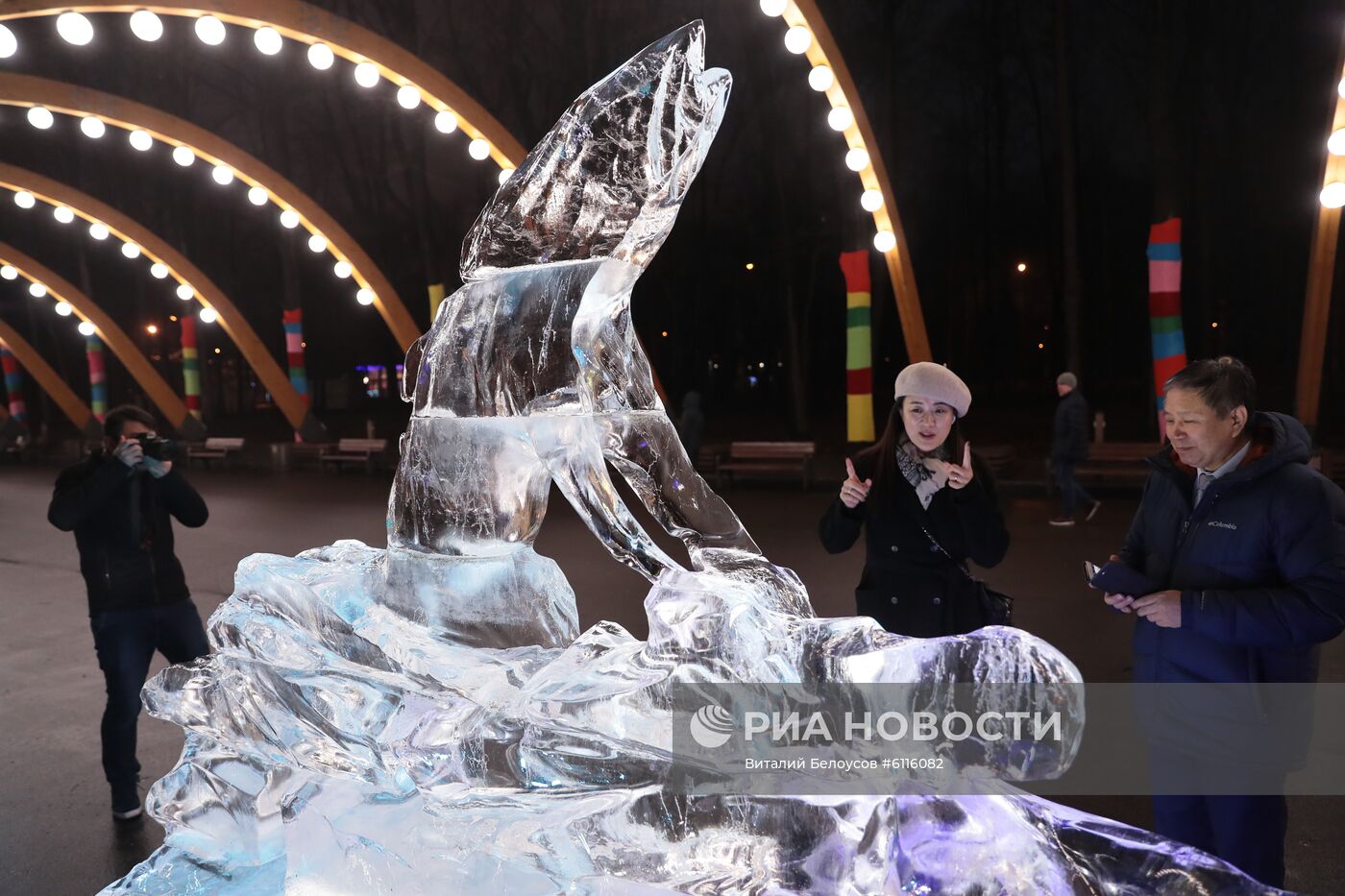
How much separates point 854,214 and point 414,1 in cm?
859

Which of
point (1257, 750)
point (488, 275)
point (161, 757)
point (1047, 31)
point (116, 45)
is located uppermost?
point (1047, 31)

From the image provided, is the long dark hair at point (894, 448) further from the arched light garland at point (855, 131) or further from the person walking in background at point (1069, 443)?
the person walking in background at point (1069, 443)

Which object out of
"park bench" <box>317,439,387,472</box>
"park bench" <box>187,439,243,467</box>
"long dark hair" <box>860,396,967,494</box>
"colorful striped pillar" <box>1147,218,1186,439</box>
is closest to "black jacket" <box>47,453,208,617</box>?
"long dark hair" <box>860,396,967,494</box>

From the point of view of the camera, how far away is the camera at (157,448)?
3615 millimetres

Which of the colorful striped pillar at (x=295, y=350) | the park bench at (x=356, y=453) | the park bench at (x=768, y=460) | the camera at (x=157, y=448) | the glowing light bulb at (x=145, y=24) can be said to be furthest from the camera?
the colorful striped pillar at (x=295, y=350)

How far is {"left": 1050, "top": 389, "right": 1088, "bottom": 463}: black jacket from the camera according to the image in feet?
28.9

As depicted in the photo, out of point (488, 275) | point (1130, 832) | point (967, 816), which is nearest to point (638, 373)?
point (488, 275)

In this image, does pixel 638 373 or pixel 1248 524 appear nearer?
pixel 1248 524

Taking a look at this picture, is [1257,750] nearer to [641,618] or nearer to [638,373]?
[638,373]

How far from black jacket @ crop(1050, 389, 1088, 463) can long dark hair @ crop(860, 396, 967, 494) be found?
6659 mm

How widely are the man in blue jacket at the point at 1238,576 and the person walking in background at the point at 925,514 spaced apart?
48 centimetres

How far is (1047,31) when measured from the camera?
56.3 ft

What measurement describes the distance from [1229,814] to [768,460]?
10.9 m

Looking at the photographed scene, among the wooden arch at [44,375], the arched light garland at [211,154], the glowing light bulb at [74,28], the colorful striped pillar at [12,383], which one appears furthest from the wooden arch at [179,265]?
the colorful striped pillar at [12,383]
